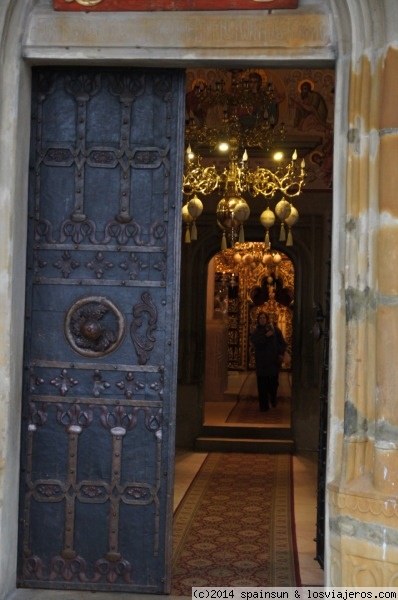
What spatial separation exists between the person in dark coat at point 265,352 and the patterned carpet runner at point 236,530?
387 cm

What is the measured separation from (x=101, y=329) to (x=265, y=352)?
10026mm

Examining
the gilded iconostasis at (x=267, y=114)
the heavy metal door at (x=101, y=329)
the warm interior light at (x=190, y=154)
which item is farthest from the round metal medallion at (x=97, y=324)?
the warm interior light at (x=190, y=154)

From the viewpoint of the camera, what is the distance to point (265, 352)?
48.4 feet

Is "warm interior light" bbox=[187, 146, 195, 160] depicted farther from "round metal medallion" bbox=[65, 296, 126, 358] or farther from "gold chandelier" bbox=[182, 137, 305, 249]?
"round metal medallion" bbox=[65, 296, 126, 358]

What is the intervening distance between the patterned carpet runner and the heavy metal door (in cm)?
61

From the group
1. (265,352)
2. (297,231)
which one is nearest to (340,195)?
(297,231)

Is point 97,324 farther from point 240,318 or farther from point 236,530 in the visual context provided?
point 240,318

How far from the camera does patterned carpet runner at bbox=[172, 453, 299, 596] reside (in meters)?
5.61

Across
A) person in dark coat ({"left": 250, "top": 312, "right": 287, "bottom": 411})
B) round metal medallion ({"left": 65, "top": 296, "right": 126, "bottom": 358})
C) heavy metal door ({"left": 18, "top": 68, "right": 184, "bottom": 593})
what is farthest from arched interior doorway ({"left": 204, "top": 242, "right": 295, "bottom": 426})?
round metal medallion ({"left": 65, "top": 296, "right": 126, "bottom": 358})

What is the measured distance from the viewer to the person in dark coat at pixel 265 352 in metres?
14.6

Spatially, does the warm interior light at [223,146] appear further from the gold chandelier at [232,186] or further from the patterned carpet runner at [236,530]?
the patterned carpet runner at [236,530]

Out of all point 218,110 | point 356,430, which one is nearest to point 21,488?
point 356,430

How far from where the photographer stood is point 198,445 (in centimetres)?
1209

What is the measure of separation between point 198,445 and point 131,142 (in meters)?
7.71
